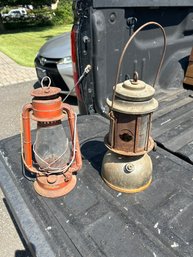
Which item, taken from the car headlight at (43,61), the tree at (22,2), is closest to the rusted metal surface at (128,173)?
the car headlight at (43,61)

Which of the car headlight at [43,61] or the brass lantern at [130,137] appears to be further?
the car headlight at [43,61]

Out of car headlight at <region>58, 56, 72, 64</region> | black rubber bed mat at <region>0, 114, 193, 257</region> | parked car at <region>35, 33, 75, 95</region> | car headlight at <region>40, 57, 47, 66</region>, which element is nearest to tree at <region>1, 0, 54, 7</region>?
parked car at <region>35, 33, 75, 95</region>

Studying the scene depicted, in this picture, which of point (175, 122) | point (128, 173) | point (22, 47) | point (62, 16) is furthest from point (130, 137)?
point (62, 16)

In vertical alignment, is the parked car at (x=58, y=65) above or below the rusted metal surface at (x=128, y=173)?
below

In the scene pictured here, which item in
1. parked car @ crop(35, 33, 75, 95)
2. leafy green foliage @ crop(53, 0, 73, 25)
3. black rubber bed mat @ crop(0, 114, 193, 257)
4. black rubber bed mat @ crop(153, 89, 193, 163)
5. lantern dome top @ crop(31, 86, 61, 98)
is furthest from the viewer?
leafy green foliage @ crop(53, 0, 73, 25)

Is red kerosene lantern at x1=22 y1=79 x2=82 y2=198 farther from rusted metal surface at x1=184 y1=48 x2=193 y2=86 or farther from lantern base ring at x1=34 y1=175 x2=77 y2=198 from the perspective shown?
rusted metal surface at x1=184 y1=48 x2=193 y2=86

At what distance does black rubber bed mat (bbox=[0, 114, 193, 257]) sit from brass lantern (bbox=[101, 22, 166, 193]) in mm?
83

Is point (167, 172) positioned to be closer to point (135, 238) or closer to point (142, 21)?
point (135, 238)

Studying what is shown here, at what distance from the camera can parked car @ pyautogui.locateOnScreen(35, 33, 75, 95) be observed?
208 inches

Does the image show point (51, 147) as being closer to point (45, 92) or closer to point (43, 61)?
point (45, 92)

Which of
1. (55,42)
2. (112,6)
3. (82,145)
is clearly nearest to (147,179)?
(82,145)

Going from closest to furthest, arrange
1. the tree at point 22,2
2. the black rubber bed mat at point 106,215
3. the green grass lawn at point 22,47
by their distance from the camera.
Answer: the black rubber bed mat at point 106,215
the green grass lawn at point 22,47
the tree at point 22,2

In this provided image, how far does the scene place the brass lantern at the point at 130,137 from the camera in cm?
162

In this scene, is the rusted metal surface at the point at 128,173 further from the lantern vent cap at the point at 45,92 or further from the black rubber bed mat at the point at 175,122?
the lantern vent cap at the point at 45,92
